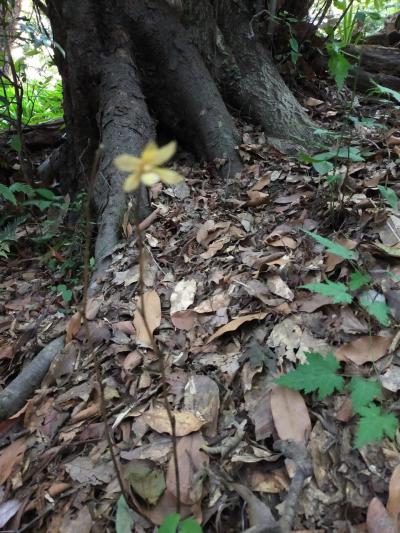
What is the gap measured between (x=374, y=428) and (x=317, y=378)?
0.25m

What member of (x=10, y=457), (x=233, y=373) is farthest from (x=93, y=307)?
(x=233, y=373)

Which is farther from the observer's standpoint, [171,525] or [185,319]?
[185,319]

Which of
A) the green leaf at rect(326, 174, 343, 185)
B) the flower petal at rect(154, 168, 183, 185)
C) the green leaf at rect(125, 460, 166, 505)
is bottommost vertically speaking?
the green leaf at rect(125, 460, 166, 505)

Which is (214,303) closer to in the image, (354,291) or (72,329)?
(354,291)

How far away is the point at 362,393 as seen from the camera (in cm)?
128

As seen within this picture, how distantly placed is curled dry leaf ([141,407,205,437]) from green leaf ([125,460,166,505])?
5.5 inches

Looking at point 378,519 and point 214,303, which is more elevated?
point 214,303

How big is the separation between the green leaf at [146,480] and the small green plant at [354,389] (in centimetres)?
49

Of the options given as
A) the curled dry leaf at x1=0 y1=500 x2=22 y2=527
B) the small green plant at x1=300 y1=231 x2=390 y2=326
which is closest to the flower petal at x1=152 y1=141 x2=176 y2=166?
the small green plant at x1=300 y1=231 x2=390 y2=326

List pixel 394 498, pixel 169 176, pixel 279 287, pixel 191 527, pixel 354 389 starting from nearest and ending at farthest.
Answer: pixel 169 176 < pixel 191 527 < pixel 394 498 < pixel 354 389 < pixel 279 287

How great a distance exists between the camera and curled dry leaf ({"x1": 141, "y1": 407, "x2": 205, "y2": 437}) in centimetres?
148

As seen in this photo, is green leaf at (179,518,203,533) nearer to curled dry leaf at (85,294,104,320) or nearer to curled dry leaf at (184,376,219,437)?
curled dry leaf at (184,376,219,437)

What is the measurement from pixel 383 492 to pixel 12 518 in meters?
1.20

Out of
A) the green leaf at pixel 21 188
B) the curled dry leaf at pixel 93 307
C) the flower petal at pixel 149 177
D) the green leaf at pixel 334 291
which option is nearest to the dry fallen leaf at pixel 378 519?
the green leaf at pixel 334 291
